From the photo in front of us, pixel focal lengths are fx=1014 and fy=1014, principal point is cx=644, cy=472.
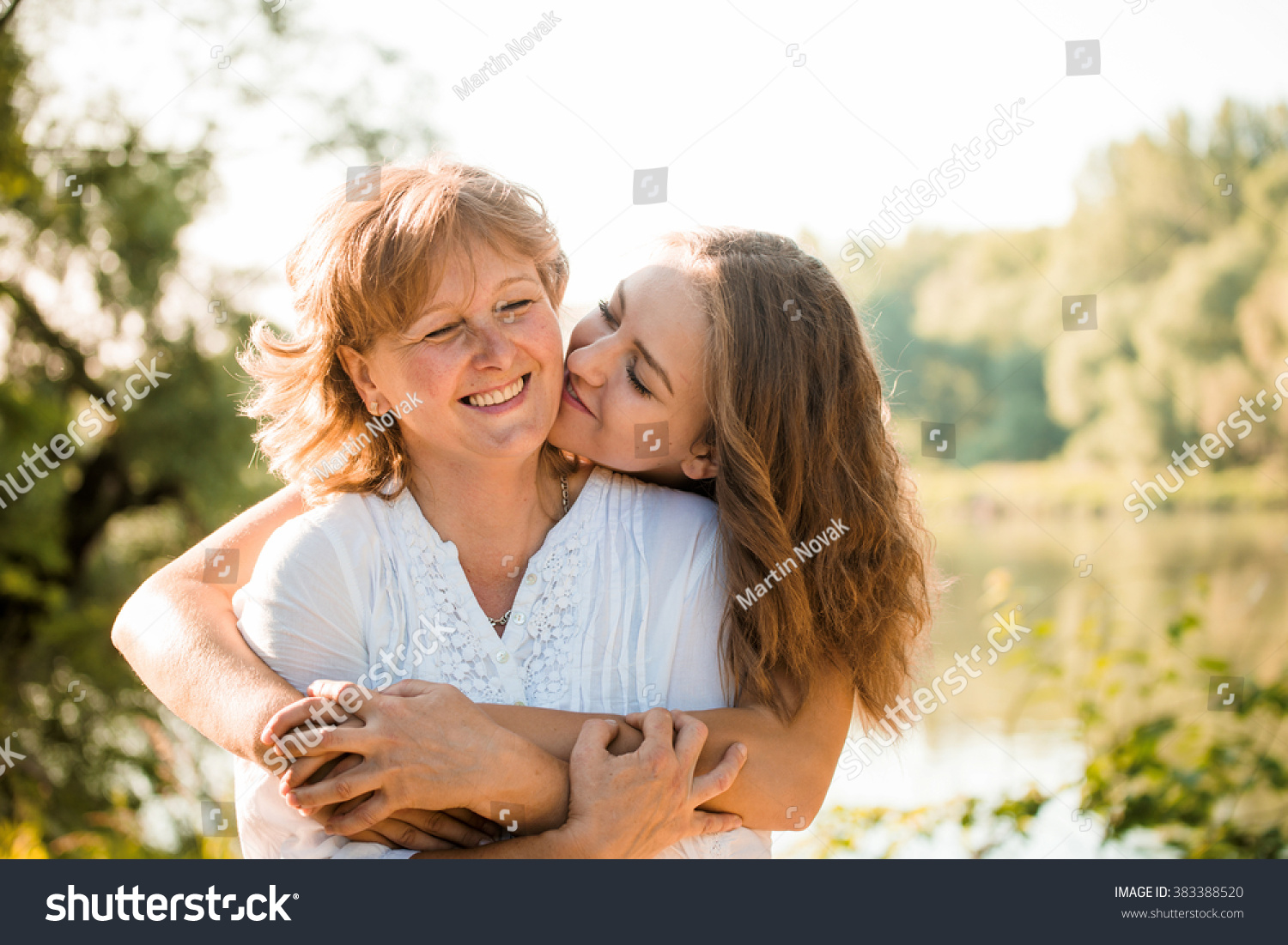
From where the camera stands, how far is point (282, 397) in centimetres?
213

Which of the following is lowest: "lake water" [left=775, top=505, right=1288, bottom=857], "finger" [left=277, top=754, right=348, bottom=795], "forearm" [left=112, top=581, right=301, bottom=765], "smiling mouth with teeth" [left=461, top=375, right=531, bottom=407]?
"lake water" [left=775, top=505, right=1288, bottom=857]

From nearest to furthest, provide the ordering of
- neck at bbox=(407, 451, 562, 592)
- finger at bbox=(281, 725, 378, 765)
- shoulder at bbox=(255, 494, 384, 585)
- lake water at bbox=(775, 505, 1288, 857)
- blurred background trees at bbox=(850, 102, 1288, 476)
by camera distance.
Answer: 1. finger at bbox=(281, 725, 378, 765)
2. shoulder at bbox=(255, 494, 384, 585)
3. neck at bbox=(407, 451, 562, 592)
4. lake water at bbox=(775, 505, 1288, 857)
5. blurred background trees at bbox=(850, 102, 1288, 476)

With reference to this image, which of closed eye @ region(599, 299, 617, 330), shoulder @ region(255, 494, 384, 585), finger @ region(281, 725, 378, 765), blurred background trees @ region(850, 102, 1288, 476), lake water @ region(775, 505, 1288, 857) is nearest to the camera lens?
finger @ region(281, 725, 378, 765)

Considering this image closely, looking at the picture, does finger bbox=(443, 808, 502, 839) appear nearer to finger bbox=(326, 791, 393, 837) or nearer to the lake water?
finger bbox=(326, 791, 393, 837)

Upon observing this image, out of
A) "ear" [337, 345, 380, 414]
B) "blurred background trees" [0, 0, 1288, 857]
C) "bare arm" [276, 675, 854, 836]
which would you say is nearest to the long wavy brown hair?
"bare arm" [276, 675, 854, 836]

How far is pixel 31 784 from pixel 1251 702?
630 cm

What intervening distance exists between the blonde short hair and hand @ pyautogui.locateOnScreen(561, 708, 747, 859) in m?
0.71

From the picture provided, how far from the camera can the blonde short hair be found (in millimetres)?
1854

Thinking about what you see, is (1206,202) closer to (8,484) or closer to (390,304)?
(390,304)

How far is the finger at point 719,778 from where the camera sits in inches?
70.1

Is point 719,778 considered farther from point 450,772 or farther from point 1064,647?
point 1064,647

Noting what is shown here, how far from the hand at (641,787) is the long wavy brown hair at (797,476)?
9.4 inches

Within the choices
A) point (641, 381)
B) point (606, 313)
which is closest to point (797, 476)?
point (641, 381)

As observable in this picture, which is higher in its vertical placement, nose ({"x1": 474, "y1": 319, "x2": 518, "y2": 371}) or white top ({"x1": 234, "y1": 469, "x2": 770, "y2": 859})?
nose ({"x1": 474, "y1": 319, "x2": 518, "y2": 371})
